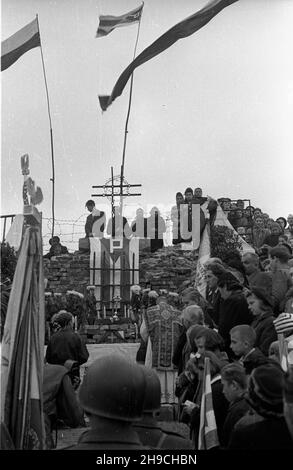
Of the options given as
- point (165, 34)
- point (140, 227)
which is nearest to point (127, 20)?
point (165, 34)

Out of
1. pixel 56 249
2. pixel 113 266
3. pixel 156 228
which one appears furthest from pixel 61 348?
pixel 56 249

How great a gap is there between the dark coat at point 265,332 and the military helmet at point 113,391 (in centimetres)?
312

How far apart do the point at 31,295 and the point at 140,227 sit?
61.8ft

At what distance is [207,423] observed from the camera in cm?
497

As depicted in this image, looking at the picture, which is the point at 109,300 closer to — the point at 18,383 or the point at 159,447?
the point at 18,383

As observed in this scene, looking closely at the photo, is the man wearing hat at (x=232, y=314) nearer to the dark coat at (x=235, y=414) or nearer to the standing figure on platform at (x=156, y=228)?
the dark coat at (x=235, y=414)

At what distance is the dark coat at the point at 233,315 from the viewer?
7.11 meters

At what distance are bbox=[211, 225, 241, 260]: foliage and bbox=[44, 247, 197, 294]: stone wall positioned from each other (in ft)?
25.9

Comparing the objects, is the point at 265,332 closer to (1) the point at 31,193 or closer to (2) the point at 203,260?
(1) the point at 31,193

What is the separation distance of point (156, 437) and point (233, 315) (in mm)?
3599

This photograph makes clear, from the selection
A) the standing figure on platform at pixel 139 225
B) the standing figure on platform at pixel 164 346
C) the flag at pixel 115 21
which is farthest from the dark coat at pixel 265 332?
the standing figure on platform at pixel 139 225
